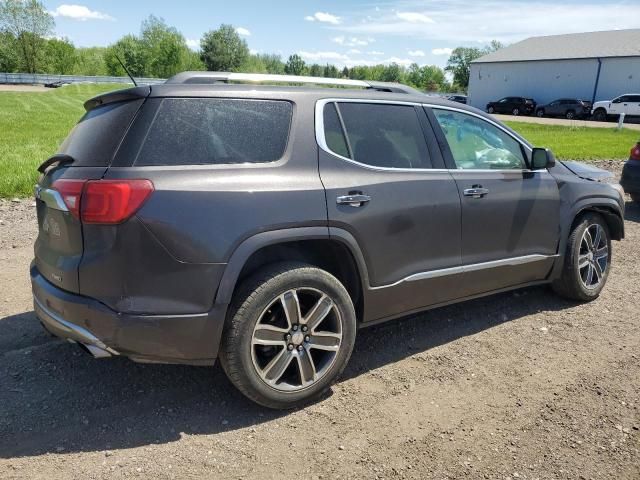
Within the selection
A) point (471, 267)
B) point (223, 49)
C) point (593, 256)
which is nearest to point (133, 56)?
point (223, 49)

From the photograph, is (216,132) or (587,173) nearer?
(216,132)

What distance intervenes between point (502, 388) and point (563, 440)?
557 mm

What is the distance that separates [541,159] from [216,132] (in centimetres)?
268

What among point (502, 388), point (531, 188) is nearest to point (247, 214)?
point (502, 388)

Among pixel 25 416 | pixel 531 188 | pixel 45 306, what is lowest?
pixel 25 416

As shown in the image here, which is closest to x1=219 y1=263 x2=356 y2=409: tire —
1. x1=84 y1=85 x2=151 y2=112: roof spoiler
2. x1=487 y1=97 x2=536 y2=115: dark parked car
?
x1=84 y1=85 x2=151 y2=112: roof spoiler

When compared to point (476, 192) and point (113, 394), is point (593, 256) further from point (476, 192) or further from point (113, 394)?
point (113, 394)

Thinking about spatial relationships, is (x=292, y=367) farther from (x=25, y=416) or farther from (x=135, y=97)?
(x=135, y=97)

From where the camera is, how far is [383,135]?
3570mm

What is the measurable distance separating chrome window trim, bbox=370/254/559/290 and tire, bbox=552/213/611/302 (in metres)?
0.22

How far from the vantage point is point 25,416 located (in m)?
3.02

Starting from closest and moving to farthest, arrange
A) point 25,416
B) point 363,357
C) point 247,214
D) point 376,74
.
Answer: point 247,214
point 25,416
point 363,357
point 376,74

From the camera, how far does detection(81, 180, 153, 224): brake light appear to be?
262cm

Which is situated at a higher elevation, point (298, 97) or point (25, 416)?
point (298, 97)
